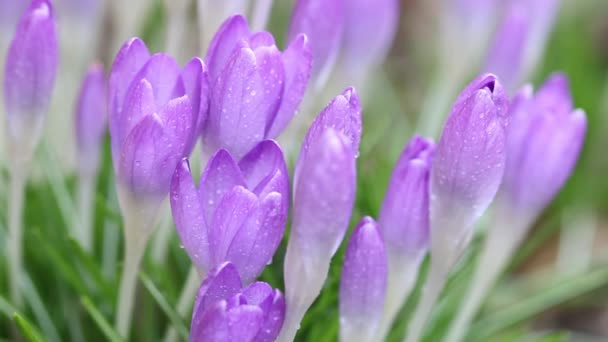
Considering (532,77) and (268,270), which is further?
(532,77)

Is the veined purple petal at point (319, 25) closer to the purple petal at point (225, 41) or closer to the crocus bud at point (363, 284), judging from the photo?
the purple petal at point (225, 41)

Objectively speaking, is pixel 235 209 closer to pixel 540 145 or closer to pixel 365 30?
pixel 540 145

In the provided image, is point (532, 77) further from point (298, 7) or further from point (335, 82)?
point (298, 7)

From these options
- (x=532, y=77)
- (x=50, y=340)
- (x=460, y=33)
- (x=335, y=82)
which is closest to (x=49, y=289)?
(x=50, y=340)

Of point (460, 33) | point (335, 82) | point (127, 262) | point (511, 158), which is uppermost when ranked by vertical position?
point (460, 33)

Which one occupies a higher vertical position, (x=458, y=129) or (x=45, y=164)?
(x=458, y=129)

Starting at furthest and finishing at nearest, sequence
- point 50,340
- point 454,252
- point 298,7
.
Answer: point 50,340 < point 298,7 < point 454,252

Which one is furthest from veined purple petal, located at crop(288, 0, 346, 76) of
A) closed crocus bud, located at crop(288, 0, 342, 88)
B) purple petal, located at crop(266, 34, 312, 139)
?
purple petal, located at crop(266, 34, 312, 139)

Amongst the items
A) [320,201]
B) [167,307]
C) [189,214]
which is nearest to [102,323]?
[167,307]
